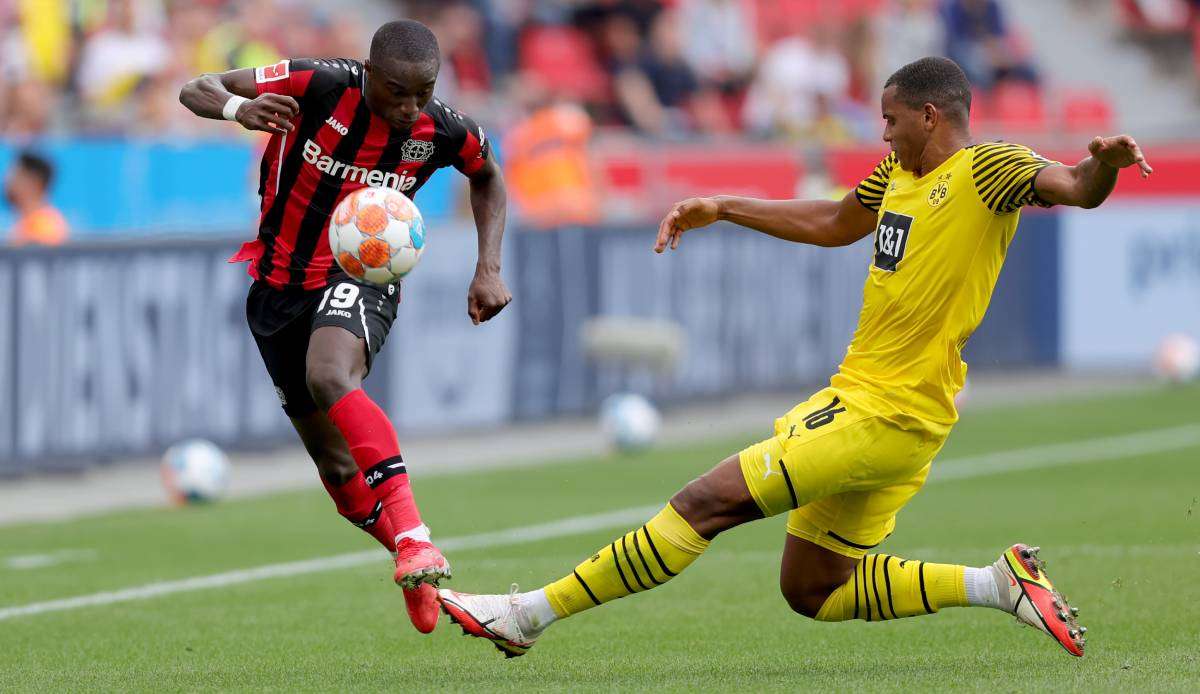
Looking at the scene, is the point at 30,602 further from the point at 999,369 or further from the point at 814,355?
the point at 999,369

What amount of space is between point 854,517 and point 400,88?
222 cm

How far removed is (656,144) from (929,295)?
39.6ft

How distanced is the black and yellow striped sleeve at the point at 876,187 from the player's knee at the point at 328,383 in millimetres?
1887

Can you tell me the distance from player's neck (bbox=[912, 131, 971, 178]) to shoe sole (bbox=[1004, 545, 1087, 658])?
1311 mm

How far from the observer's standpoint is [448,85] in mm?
19516

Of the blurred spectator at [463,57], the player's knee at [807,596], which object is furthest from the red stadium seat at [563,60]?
the player's knee at [807,596]

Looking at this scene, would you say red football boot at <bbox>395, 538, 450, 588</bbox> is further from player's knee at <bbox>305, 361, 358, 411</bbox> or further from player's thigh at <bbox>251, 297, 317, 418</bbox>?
player's thigh at <bbox>251, 297, 317, 418</bbox>

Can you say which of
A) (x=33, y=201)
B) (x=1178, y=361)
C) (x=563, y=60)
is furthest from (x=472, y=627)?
(x=563, y=60)

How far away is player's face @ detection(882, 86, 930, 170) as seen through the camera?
6.39 metres

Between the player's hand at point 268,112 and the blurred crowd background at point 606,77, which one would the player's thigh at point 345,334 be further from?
the blurred crowd background at point 606,77

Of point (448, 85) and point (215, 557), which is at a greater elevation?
point (448, 85)

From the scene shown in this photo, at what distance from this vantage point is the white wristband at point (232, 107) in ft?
22.7

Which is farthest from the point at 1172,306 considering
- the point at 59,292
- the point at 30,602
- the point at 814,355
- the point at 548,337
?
the point at 30,602

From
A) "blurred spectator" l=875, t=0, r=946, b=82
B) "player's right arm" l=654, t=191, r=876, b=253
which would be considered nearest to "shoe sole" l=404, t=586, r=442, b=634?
"player's right arm" l=654, t=191, r=876, b=253
